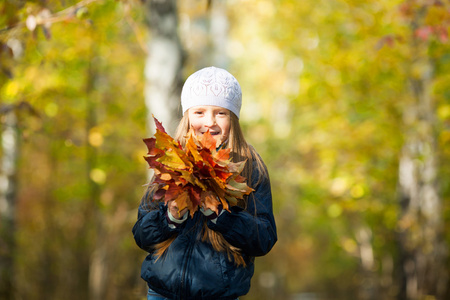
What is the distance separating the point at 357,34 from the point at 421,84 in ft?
4.80

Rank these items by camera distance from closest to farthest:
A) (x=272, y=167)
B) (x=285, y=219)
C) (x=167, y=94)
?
(x=167, y=94) → (x=272, y=167) → (x=285, y=219)

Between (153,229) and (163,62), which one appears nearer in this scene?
(153,229)

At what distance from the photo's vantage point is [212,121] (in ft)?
8.45

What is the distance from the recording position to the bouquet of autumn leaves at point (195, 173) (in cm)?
211

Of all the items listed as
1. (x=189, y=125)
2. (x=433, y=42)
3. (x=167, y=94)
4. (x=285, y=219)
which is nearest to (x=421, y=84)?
(x=433, y=42)

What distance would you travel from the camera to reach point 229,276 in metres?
2.35

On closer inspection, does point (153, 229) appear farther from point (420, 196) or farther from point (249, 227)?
point (420, 196)

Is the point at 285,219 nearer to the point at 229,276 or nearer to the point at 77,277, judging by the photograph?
the point at 77,277

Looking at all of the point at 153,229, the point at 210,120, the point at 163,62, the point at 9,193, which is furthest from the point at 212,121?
the point at 9,193

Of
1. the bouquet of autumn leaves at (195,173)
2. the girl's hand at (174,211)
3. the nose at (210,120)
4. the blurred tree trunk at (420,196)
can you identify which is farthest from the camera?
the blurred tree trunk at (420,196)

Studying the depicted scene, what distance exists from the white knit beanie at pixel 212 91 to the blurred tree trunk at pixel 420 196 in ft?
20.9

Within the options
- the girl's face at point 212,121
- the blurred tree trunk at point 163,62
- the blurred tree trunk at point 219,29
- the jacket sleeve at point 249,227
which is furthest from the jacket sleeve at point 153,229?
the blurred tree trunk at point 219,29

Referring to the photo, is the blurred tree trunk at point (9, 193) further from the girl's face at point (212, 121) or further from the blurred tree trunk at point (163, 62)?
the girl's face at point (212, 121)

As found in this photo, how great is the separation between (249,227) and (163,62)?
343cm
